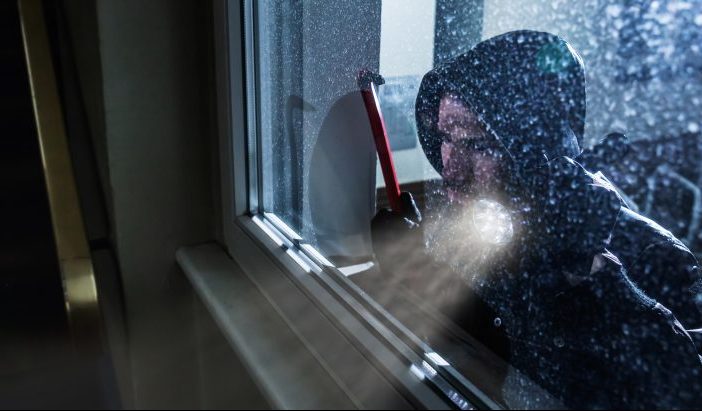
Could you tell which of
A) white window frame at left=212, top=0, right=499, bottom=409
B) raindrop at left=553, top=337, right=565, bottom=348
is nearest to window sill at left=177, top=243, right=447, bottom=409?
white window frame at left=212, top=0, right=499, bottom=409

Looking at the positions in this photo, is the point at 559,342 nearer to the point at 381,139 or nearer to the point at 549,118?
the point at 549,118

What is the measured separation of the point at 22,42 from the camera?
128cm

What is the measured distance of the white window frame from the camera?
471mm

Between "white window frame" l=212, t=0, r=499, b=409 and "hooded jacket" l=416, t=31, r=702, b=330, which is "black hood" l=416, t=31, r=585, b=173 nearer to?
"hooded jacket" l=416, t=31, r=702, b=330

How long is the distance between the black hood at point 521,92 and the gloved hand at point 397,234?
0.23 ft

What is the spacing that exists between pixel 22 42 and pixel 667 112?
4.27 ft

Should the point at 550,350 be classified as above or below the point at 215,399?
above

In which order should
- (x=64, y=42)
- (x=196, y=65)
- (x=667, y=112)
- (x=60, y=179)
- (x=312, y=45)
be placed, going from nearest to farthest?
(x=667, y=112)
(x=312, y=45)
(x=196, y=65)
(x=60, y=179)
(x=64, y=42)

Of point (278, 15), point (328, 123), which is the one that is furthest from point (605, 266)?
Answer: point (278, 15)

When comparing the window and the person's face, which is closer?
the window

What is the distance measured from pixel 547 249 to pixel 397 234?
0.20 metres

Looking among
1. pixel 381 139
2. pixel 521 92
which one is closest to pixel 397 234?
pixel 381 139

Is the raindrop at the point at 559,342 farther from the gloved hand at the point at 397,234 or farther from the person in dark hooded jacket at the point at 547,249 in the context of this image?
the gloved hand at the point at 397,234

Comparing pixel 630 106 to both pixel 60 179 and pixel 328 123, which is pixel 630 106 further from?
pixel 60 179
